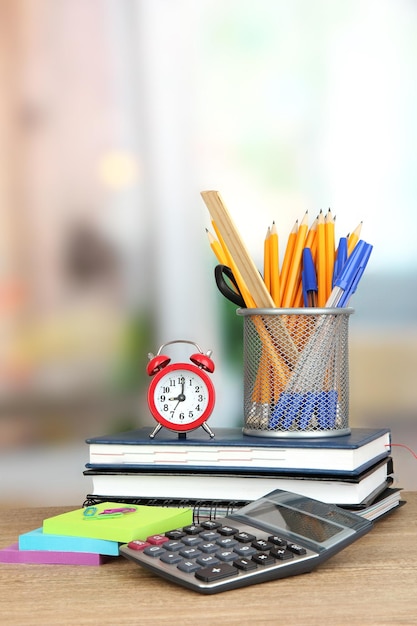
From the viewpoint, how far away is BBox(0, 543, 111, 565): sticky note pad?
778mm

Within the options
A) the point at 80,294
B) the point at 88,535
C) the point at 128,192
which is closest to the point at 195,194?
the point at 128,192

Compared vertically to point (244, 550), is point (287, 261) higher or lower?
higher

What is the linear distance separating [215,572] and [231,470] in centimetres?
24

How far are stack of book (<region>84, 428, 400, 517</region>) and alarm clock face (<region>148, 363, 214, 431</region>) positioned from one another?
2 centimetres

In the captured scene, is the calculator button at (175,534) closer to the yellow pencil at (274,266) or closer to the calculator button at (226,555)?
the calculator button at (226,555)

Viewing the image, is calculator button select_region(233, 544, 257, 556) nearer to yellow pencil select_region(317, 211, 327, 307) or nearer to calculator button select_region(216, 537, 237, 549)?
calculator button select_region(216, 537, 237, 549)

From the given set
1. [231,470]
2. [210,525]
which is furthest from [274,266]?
[210,525]

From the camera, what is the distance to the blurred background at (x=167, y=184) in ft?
3.85

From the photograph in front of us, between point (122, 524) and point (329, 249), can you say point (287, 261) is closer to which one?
point (329, 249)

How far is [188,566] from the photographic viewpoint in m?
0.69

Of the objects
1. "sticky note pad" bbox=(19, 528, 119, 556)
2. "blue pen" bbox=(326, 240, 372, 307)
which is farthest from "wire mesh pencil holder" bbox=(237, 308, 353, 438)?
"sticky note pad" bbox=(19, 528, 119, 556)

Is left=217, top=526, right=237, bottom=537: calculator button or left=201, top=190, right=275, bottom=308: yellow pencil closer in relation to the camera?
left=217, top=526, right=237, bottom=537: calculator button

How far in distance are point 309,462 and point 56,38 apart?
646 millimetres

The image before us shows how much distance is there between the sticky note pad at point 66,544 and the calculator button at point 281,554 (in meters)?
0.14
